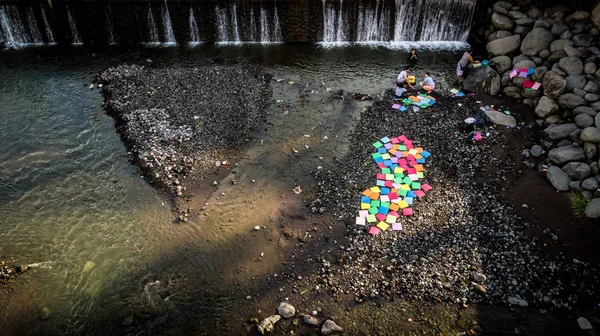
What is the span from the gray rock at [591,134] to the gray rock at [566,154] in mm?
325

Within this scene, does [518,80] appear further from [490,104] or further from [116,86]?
[116,86]

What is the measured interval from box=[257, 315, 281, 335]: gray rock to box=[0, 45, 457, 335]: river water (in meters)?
1.77

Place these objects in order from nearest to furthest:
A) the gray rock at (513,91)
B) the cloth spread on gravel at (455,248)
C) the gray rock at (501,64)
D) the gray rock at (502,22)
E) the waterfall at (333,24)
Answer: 1. the cloth spread on gravel at (455,248)
2. the gray rock at (513,91)
3. the gray rock at (501,64)
4. the gray rock at (502,22)
5. the waterfall at (333,24)

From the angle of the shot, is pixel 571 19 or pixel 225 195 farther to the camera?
pixel 571 19

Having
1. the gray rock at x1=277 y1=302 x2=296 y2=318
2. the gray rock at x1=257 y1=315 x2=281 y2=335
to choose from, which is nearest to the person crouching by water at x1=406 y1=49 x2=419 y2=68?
the gray rock at x1=277 y1=302 x2=296 y2=318

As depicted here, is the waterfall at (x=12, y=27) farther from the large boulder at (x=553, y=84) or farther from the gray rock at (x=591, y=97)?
the gray rock at (x=591, y=97)

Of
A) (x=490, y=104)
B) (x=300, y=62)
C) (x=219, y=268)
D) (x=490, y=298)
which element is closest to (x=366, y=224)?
(x=490, y=298)

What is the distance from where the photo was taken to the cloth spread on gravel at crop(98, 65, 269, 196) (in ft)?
36.0

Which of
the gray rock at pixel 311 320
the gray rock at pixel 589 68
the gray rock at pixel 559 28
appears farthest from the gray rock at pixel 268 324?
the gray rock at pixel 559 28

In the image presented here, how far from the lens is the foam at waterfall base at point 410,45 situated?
16141 millimetres

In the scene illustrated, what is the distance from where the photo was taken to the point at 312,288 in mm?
8109

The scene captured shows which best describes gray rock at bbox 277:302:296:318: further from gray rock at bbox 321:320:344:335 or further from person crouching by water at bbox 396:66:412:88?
person crouching by water at bbox 396:66:412:88

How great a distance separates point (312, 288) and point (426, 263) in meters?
2.54

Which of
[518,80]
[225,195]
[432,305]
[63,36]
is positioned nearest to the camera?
[432,305]
